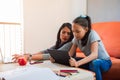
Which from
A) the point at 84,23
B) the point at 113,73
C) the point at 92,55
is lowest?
the point at 113,73

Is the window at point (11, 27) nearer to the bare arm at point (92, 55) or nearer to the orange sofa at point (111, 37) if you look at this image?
the orange sofa at point (111, 37)

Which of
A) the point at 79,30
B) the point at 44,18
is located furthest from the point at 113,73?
the point at 44,18

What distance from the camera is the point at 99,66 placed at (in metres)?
1.51

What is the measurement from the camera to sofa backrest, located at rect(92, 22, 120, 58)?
87.7 inches

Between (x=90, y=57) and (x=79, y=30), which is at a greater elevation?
(x=79, y=30)

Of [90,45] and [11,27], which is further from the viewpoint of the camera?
[11,27]

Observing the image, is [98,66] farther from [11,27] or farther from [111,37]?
[11,27]

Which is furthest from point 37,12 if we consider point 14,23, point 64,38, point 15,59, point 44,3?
point 15,59

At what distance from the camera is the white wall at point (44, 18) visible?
2980 millimetres

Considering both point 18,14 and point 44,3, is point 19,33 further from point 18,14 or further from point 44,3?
point 44,3

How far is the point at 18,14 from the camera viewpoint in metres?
2.97

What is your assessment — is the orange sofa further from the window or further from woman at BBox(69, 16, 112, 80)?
the window

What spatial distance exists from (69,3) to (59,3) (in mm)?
182

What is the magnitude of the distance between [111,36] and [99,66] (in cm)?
95
